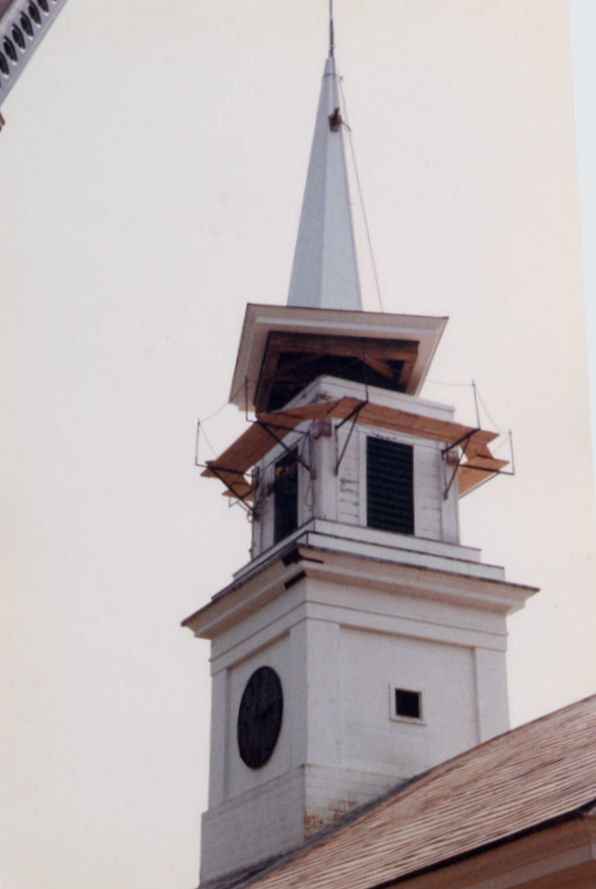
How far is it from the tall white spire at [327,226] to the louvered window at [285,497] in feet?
12.3

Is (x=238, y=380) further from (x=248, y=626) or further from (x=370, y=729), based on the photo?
(x=370, y=729)

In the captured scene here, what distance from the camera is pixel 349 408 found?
85.9 ft

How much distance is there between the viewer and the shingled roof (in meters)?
13.1

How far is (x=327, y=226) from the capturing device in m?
30.8

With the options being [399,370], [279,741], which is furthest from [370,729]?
[399,370]

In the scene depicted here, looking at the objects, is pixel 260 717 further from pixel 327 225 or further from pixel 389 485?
pixel 327 225

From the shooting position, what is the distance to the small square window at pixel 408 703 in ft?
79.7

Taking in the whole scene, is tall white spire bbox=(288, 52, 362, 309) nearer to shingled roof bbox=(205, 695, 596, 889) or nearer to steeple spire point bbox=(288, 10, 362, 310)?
steeple spire point bbox=(288, 10, 362, 310)

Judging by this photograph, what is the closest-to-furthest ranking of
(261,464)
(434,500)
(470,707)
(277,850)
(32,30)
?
(32,30) → (277,850) → (470,707) → (434,500) → (261,464)

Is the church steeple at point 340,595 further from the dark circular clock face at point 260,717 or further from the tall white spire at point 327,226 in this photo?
the tall white spire at point 327,226

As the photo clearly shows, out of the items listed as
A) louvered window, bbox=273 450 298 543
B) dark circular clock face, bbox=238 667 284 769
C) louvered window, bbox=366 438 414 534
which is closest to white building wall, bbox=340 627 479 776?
dark circular clock face, bbox=238 667 284 769

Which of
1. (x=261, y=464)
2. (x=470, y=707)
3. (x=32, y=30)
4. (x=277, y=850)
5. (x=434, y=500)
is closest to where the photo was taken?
(x=32, y=30)

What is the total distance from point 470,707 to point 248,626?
4.41 meters

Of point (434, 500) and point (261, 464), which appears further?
point (261, 464)
